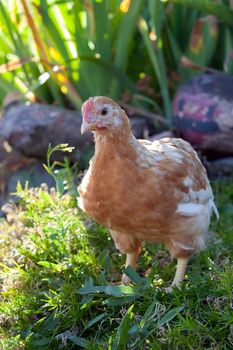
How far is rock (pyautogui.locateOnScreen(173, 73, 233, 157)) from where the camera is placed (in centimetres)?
394

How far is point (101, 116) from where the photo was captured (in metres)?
2.47

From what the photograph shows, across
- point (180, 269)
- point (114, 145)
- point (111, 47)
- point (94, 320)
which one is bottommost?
point (180, 269)

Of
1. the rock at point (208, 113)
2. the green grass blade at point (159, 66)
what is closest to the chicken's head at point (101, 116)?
the rock at point (208, 113)

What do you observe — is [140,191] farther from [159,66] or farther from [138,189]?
[159,66]

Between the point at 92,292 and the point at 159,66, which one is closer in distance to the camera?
the point at 92,292

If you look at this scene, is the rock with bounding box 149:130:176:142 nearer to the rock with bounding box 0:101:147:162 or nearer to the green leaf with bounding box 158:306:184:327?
the rock with bounding box 0:101:147:162

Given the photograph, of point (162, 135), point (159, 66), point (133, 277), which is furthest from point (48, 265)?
point (159, 66)

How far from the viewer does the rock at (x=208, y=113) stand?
3.94 meters

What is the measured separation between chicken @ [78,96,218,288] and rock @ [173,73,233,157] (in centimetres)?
121

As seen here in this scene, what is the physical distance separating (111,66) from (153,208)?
6.04 feet

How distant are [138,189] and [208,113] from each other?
61.8 inches

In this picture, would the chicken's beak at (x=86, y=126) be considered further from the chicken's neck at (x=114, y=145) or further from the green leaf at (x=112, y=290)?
the green leaf at (x=112, y=290)

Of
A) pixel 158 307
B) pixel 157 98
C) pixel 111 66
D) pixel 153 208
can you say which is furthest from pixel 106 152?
pixel 157 98

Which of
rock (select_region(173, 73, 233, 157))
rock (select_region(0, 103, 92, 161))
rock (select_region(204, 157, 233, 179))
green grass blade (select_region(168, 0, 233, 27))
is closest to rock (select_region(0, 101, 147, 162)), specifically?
rock (select_region(0, 103, 92, 161))
